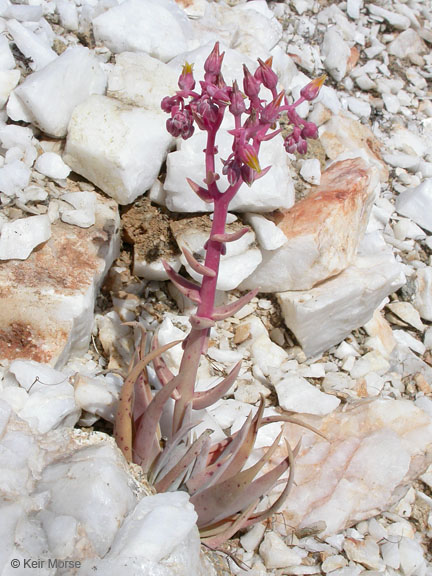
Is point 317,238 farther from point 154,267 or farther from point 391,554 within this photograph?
point 391,554

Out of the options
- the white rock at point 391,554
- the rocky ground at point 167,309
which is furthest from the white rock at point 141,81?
the white rock at point 391,554

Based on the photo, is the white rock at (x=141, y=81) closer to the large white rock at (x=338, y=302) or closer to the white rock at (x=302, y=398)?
the large white rock at (x=338, y=302)

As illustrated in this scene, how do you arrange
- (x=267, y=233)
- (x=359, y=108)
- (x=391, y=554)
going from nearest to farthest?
1. (x=391, y=554)
2. (x=267, y=233)
3. (x=359, y=108)

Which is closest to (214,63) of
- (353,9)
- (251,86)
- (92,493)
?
(251,86)

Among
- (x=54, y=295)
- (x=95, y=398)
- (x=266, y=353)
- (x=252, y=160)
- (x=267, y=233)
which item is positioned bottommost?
(x=266, y=353)

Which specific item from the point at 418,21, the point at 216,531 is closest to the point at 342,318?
the point at 216,531

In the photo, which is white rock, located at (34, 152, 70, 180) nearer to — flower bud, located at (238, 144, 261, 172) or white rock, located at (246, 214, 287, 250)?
white rock, located at (246, 214, 287, 250)

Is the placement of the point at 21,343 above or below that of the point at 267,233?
below
